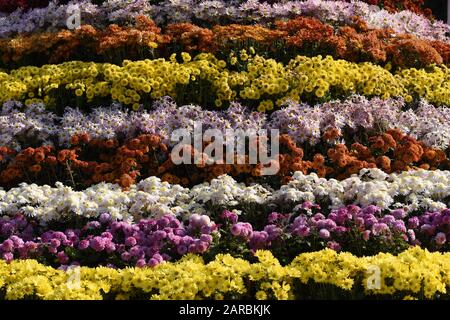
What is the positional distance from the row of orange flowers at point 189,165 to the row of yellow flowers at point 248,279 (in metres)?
2.07

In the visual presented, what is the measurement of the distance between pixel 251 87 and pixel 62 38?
8.81 feet

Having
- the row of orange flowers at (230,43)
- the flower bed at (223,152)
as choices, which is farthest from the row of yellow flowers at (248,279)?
the row of orange flowers at (230,43)

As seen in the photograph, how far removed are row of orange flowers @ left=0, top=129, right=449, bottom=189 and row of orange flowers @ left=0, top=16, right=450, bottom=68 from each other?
1830 millimetres

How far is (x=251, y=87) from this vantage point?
8.26m

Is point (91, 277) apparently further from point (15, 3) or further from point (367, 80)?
point (15, 3)

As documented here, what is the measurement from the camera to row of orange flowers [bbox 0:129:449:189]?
7051 millimetres

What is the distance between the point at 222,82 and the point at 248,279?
3.83 metres

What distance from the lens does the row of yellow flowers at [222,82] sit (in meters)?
8.23

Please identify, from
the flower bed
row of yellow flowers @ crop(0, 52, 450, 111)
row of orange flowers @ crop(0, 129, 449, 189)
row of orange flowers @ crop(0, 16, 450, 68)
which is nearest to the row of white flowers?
the flower bed

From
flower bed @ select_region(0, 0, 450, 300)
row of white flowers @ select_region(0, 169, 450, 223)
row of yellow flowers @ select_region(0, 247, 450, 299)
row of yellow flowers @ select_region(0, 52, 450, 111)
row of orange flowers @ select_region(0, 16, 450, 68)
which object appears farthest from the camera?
row of orange flowers @ select_region(0, 16, 450, 68)

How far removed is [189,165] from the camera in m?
7.23

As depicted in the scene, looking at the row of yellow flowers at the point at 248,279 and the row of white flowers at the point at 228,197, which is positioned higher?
the row of yellow flowers at the point at 248,279

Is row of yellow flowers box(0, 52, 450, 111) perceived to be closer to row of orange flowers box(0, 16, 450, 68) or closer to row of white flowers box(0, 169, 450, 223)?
row of orange flowers box(0, 16, 450, 68)

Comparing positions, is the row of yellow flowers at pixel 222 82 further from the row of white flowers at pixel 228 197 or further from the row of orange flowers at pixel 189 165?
the row of white flowers at pixel 228 197
